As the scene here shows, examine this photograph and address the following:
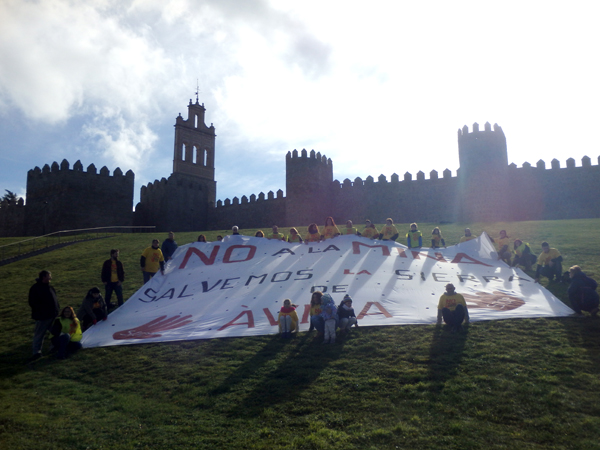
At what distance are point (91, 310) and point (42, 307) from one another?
1072mm

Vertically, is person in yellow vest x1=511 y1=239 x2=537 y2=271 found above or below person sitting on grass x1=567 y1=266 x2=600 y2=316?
above

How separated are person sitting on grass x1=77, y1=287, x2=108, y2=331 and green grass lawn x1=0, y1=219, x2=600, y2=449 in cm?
111

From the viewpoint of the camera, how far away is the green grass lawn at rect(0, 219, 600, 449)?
4.71 meters

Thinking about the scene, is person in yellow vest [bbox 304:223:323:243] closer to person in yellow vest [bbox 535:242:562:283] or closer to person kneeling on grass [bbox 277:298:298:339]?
person kneeling on grass [bbox 277:298:298:339]

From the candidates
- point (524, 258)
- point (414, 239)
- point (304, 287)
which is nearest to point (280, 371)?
point (304, 287)

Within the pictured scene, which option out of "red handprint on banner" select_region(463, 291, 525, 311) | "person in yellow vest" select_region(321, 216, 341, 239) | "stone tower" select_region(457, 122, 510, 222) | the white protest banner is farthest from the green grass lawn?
"stone tower" select_region(457, 122, 510, 222)

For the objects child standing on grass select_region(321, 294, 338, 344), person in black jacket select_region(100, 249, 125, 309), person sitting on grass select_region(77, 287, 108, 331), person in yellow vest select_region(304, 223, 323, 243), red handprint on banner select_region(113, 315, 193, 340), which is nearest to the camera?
child standing on grass select_region(321, 294, 338, 344)

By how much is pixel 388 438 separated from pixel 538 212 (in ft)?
98.1

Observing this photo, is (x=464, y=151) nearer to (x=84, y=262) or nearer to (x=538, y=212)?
(x=538, y=212)

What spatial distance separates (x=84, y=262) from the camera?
17.0 meters

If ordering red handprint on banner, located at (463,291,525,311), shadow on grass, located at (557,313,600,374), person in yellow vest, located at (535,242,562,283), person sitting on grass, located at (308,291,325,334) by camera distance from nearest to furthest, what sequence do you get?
shadow on grass, located at (557,313,600,374), person sitting on grass, located at (308,291,325,334), red handprint on banner, located at (463,291,525,311), person in yellow vest, located at (535,242,562,283)

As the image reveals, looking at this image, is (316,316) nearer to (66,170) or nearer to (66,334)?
(66,334)

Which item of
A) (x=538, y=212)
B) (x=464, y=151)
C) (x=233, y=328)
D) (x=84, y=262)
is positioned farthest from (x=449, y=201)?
(x=233, y=328)

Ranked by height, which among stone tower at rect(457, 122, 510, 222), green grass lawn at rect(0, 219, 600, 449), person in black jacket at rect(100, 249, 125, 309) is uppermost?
stone tower at rect(457, 122, 510, 222)
